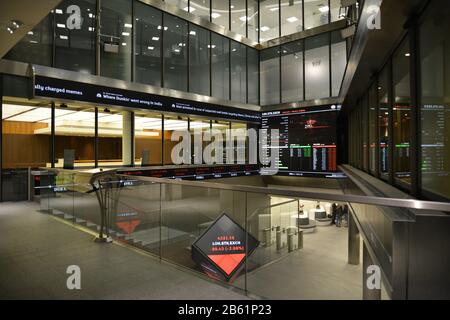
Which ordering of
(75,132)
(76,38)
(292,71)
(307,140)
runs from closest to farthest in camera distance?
(76,38) → (75,132) → (307,140) → (292,71)

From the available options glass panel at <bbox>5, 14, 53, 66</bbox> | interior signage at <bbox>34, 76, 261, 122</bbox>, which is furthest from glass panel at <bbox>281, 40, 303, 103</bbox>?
glass panel at <bbox>5, 14, 53, 66</bbox>

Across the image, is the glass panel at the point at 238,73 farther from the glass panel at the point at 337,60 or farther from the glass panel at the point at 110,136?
the glass panel at the point at 110,136

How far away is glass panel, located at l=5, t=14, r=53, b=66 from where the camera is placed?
24.6ft

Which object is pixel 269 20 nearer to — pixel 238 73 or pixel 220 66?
pixel 238 73

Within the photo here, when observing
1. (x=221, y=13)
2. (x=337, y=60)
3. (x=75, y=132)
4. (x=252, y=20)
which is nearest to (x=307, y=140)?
(x=337, y=60)

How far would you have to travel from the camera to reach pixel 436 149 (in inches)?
108

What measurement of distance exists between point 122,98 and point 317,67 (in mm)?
8315

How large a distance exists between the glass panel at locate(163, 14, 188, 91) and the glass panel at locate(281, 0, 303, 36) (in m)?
5.19

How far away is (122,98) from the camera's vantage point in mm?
9281

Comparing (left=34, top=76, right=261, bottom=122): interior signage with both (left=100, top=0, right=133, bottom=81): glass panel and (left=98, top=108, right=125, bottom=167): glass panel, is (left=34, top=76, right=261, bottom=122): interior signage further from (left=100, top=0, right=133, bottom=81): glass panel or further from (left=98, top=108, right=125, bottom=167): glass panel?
(left=100, top=0, right=133, bottom=81): glass panel

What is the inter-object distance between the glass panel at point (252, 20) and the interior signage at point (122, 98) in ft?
14.0
